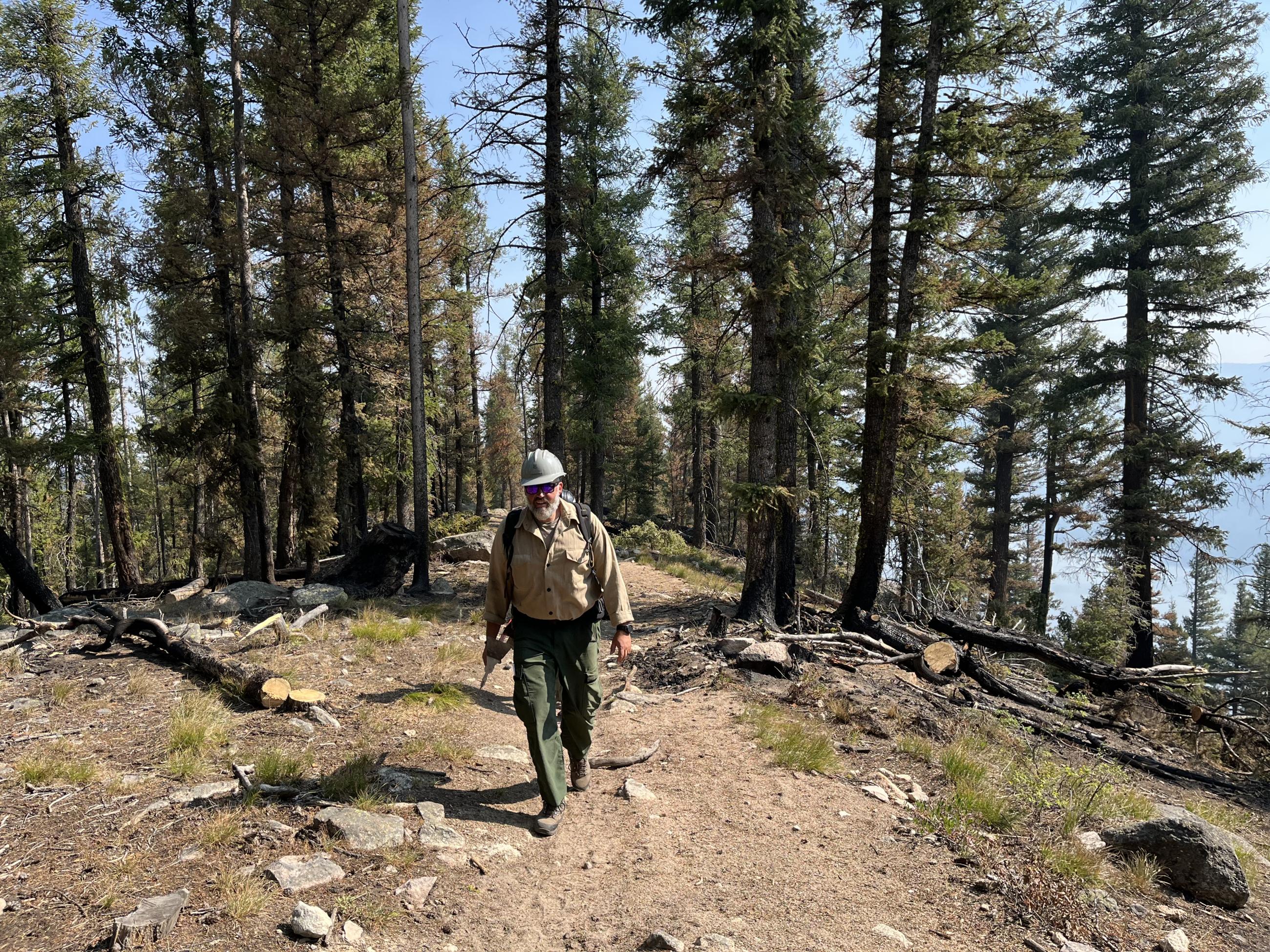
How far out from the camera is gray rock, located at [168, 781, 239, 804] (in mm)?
4406

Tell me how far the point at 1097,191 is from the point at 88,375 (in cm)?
2766

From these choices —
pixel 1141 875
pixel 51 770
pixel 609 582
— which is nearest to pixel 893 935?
pixel 1141 875

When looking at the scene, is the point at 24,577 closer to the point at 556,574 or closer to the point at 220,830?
the point at 220,830

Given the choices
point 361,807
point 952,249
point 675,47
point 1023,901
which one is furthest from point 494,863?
point 675,47

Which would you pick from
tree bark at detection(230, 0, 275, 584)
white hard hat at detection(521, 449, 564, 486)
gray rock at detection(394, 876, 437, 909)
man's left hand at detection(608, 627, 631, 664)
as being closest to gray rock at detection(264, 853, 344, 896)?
gray rock at detection(394, 876, 437, 909)

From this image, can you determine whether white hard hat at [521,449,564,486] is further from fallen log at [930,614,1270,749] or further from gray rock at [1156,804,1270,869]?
fallen log at [930,614,1270,749]

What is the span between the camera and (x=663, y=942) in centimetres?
344

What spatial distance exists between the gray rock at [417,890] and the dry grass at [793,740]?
10.6 ft

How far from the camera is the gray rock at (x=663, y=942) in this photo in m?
3.40

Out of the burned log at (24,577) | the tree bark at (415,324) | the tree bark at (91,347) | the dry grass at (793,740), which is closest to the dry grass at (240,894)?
the dry grass at (793,740)

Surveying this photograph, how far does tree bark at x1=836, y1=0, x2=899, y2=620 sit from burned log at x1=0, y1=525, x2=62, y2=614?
15.1 m

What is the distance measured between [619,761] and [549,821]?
4.06 feet

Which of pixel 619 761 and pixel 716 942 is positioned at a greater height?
pixel 716 942

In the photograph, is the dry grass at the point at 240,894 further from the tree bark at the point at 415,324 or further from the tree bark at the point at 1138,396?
the tree bark at the point at 1138,396
